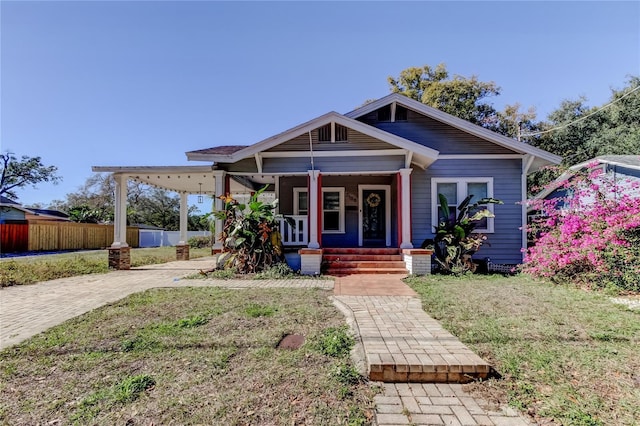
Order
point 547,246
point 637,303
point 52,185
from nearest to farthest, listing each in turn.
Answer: point 637,303, point 547,246, point 52,185

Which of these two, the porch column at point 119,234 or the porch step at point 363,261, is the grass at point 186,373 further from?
the porch column at point 119,234

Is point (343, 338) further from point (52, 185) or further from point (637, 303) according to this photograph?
point (52, 185)

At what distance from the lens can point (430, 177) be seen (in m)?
9.41

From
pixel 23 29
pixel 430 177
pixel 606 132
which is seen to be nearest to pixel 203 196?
pixel 23 29

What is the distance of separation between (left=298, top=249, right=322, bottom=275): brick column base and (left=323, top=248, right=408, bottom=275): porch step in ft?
1.28

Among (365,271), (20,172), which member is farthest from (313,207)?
(20,172)

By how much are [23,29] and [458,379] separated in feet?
44.6

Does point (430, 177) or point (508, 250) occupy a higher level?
point (430, 177)

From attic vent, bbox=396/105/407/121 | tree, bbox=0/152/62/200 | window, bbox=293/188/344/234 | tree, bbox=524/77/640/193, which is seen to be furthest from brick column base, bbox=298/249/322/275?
tree, bbox=0/152/62/200

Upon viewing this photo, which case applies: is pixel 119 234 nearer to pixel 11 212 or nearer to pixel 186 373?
pixel 186 373

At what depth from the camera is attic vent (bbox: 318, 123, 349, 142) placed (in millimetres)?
8578

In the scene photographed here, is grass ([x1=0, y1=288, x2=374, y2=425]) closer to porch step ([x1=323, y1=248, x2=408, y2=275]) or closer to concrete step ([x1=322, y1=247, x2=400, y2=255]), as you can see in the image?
porch step ([x1=323, y1=248, x2=408, y2=275])

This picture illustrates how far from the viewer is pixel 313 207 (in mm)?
8406

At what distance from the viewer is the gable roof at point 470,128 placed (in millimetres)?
8828
